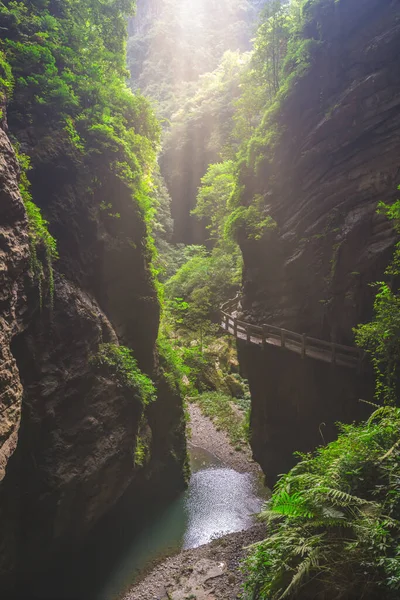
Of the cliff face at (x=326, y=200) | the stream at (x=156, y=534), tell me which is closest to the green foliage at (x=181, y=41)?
the cliff face at (x=326, y=200)

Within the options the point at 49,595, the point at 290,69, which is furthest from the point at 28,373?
the point at 290,69

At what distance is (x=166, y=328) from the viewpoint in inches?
781

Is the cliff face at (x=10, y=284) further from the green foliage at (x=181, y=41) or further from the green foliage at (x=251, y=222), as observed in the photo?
the green foliage at (x=181, y=41)

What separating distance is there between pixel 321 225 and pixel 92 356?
9.38 m

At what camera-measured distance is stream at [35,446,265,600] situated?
33.0 ft

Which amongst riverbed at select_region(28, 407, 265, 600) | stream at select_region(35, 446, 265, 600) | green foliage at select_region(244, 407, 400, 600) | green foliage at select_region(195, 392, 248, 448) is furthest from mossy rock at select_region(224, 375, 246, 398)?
green foliage at select_region(244, 407, 400, 600)

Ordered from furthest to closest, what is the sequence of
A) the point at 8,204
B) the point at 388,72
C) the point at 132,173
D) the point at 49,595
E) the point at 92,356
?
1. the point at 132,173
2. the point at 388,72
3. the point at 92,356
4. the point at 49,595
5. the point at 8,204

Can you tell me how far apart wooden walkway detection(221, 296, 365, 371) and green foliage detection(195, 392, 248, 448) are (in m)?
5.96

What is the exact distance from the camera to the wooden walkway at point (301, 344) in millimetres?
10945

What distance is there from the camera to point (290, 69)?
16.8m

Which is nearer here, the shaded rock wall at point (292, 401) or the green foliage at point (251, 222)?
the shaded rock wall at point (292, 401)

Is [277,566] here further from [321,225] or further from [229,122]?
[229,122]

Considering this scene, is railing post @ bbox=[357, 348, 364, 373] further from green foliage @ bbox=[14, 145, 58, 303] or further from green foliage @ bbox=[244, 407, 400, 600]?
green foliage @ bbox=[14, 145, 58, 303]

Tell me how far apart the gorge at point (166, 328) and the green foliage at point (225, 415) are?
16 cm
